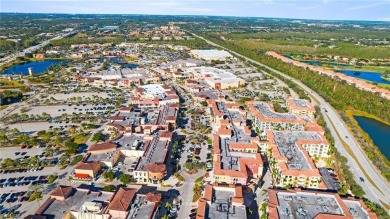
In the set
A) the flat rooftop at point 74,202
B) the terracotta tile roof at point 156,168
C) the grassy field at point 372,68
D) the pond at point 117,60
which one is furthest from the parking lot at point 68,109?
the grassy field at point 372,68

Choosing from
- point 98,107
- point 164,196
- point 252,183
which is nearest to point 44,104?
point 98,107

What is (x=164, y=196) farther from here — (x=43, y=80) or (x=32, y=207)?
(x=43, y=80)

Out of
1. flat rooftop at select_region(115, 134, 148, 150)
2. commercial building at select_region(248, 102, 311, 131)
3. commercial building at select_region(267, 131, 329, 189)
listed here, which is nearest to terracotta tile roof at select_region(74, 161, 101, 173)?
flat rooftop at select_region(115, 134, 148, 150)

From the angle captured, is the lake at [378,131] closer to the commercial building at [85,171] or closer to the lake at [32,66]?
the commercial building at [85,171]

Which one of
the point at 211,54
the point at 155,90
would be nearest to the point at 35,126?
the point at 155,90

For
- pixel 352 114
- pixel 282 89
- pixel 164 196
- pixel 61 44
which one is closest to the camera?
pixel 164 196

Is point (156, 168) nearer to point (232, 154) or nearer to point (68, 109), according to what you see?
point (232, 154)

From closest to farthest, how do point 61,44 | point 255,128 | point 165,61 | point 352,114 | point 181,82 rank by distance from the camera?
1. point 255,128
2. point 352,114
3. point 181,82
4. point 165,61
5. point 61,44
